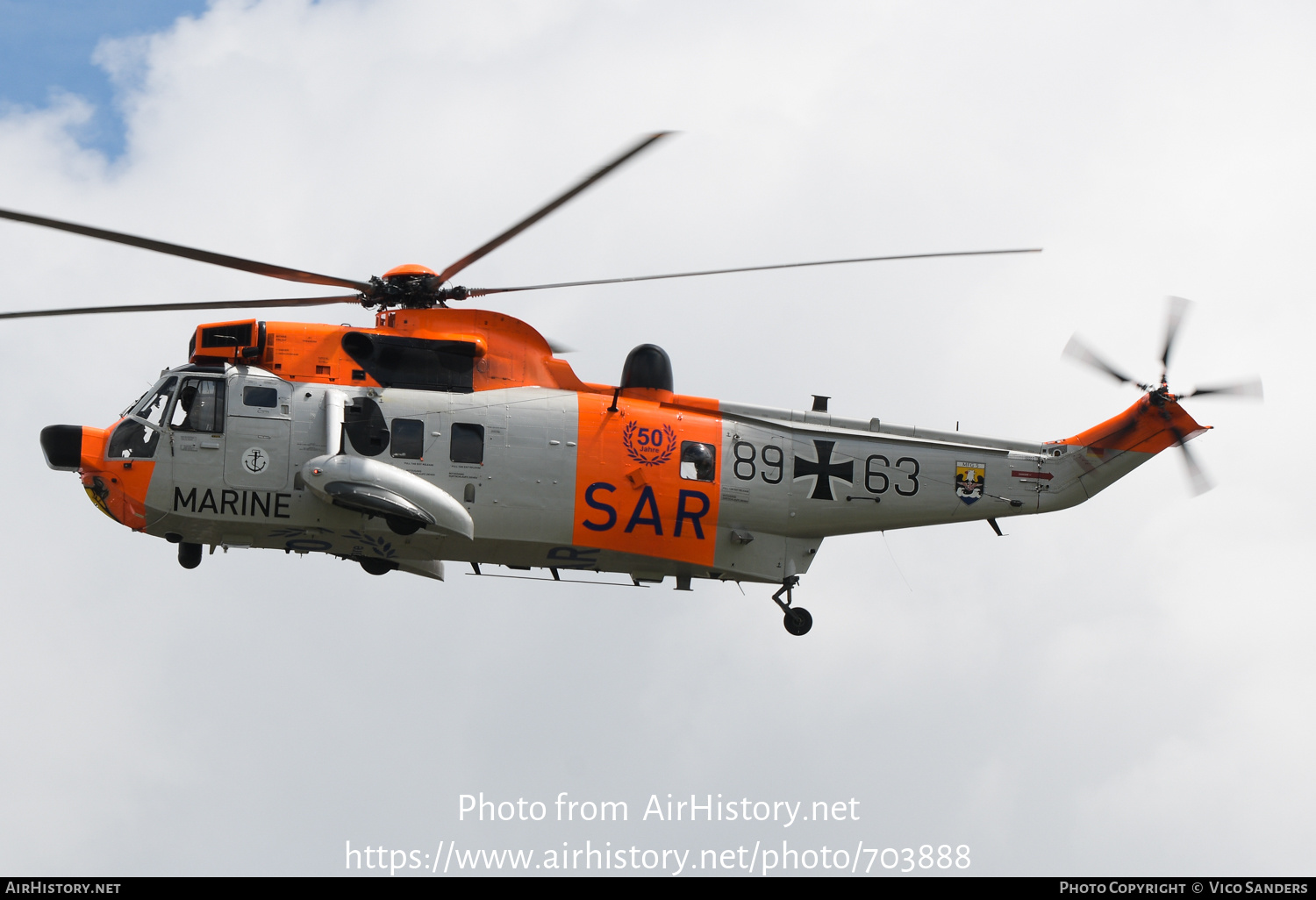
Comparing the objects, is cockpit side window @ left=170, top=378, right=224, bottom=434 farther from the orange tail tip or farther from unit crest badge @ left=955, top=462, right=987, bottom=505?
the orange tail tip

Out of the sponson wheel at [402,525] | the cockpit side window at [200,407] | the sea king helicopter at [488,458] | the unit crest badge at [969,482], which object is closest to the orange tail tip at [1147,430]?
the sea king helicopter at [488,458]

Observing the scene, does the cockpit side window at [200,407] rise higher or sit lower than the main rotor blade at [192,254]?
lower

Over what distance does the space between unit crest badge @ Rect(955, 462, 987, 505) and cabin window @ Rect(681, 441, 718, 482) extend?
4239mm

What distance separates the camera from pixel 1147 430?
25516 mm

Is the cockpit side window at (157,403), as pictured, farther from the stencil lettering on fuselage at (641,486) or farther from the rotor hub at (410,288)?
the stencil lettering on fuselage at (641,486)

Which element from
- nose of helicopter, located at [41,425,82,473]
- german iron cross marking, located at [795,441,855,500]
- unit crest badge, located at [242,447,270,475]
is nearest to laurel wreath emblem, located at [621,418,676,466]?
german iron cross marking, located at [795,441,855,500]

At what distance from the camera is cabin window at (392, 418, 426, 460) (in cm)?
2208

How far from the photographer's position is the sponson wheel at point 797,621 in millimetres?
24422

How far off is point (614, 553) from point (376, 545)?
12.0ft

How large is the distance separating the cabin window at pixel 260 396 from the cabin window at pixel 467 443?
2638 mm

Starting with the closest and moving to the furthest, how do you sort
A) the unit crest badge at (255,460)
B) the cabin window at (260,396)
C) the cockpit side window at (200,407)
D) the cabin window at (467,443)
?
the unit crest badge at (255,460) < the cockpit side window at (200,407) < the cabin window at (260,396) < the cabin window at (467,443)

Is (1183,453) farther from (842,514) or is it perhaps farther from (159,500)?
(159,500)

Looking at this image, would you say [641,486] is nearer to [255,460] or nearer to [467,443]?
[467,443]

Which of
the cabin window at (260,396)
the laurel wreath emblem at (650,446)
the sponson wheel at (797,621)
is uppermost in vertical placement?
the cabin window at (260,396)
